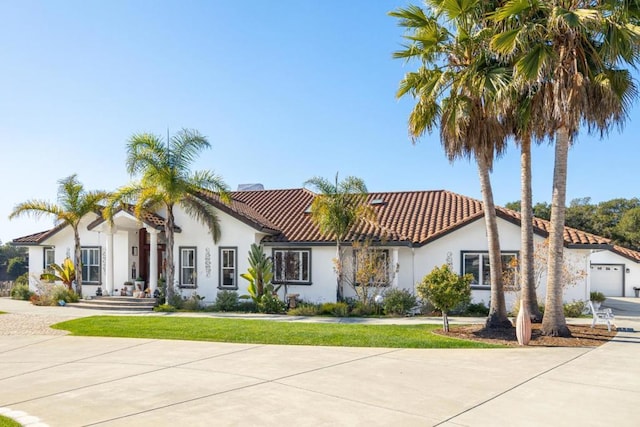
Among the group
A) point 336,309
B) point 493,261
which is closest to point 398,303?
point 336,309

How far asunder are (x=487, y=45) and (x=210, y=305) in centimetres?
1536

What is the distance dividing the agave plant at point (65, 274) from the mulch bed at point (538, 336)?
18449 mm

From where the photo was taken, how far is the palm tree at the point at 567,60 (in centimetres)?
1224

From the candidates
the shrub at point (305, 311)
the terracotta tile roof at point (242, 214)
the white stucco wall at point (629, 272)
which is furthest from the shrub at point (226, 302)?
the white stucco wall at point (629, 272)

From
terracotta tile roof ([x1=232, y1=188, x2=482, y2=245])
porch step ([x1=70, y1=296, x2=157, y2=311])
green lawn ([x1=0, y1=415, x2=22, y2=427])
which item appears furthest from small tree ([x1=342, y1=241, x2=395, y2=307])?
green lawn ([x1=0, y1=415, x2=22, y2=427])

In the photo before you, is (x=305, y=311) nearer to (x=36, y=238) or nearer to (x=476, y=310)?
(x=476, y=310)

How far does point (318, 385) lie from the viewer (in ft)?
28.7

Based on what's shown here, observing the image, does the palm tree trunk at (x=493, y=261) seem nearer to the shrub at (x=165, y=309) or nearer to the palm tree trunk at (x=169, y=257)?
the shrub at (x=165, y=309)

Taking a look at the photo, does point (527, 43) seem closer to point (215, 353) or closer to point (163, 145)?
point (215, 353)

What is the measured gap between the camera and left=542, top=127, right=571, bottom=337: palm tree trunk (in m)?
13.6

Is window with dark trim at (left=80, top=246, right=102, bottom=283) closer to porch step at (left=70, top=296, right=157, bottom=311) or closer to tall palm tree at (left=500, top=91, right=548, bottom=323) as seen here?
Result: porch step at (left=70, top=296, right=157, bottom=311)

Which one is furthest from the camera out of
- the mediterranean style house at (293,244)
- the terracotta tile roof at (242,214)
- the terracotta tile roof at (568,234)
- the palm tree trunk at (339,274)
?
the terracotta tile roof at (242,214)

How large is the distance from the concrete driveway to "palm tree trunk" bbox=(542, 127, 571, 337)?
1382 millimetres

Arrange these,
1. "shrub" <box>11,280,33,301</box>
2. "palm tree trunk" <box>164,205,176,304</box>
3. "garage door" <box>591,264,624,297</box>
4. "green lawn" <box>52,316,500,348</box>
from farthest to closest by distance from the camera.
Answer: "garage door" <box>591,264,624,297</box>, "shrub" <box>11,280,33,301</box>, "palm tree trunk" <box>164,205,176,304</box>, "green lawn" <box>52,316,500,348</box>
